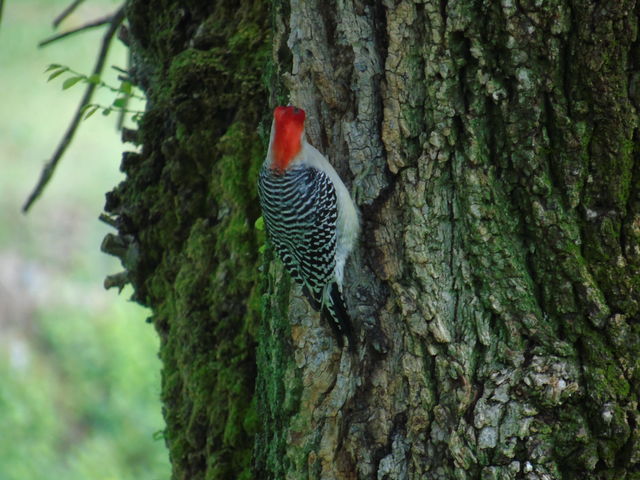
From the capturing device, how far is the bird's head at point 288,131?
9.29ft

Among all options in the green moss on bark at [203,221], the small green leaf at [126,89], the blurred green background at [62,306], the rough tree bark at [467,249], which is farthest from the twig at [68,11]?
the blurred green background at [62,306]

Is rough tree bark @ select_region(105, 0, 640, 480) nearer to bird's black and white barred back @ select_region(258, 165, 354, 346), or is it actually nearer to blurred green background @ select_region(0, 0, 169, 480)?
bird's black and white barred back @ select_region(258, 165, 354, 346)

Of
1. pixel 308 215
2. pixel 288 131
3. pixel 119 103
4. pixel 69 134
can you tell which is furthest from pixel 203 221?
pixel 69 134

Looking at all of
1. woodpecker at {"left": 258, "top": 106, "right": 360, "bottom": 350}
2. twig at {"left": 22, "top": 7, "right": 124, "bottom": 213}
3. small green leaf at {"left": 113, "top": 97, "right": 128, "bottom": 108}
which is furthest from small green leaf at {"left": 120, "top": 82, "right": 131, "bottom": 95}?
woodpecker at {"left": 258, "top": 106, "right": 360, "bottom": 350}

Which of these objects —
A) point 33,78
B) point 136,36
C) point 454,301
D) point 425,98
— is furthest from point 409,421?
point 33,78

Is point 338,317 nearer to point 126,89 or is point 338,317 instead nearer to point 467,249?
point 467,249

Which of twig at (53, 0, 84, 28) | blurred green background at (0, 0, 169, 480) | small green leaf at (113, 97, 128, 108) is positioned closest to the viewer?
small green leaf at (113, 97, 128, 108)

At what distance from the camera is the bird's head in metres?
2.83

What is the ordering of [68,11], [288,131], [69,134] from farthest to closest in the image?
[68,11] < [69,134] < [288,131]

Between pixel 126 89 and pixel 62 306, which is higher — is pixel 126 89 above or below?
above

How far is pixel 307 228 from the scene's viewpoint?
3375 millimetres

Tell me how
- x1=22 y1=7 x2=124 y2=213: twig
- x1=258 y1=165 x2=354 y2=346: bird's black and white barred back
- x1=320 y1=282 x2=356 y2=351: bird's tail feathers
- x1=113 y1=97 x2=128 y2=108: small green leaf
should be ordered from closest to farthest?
1. x1=320 y1=282 x2=356 y2=351: bird's tail feathers
2. x1=258 y1=165 x2=354 y2=346: bird's black and white barred back
3. x1=113 y1=97 x2=128 y2=108: small green leaf
4. x1=22 y1=7 x2=124 y2=213: twig

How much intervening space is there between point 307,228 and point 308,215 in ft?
0.20

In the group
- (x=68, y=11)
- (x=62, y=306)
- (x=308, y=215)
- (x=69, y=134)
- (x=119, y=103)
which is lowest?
(x=62, y=306)
